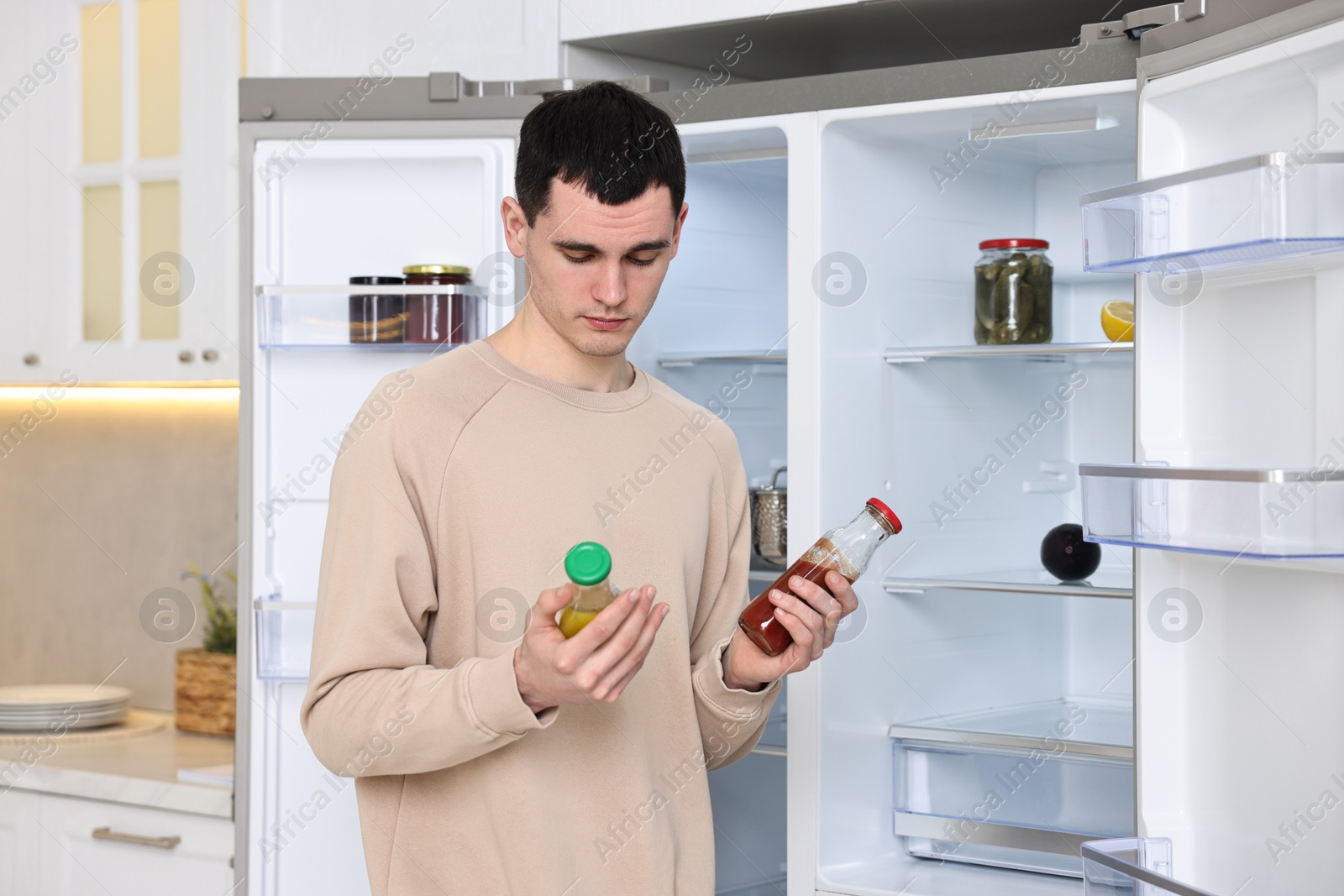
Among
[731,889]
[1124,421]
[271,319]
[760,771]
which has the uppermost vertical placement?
[271,319]

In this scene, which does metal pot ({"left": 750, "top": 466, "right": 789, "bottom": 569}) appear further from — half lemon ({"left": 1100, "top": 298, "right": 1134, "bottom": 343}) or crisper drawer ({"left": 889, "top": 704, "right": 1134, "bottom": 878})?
half lemon ({"left": 1100, "top": 298, "right": 1134, "bottom": 343})

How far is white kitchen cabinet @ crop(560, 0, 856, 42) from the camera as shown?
1904 mm

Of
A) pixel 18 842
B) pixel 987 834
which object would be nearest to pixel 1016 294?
pixel 987 834

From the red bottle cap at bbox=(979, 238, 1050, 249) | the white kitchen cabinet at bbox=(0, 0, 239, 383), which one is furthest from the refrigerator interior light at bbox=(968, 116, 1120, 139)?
the white kitchen cabinet at bbox=(0, 0, 239, 383)

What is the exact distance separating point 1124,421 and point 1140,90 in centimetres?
86

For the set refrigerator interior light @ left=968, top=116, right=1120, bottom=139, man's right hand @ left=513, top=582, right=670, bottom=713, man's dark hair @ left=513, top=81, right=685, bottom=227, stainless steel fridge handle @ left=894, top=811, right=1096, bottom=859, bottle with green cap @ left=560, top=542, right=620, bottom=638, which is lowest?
stainless steel fridge handle @ left=894, top=811, right=1096, bottom=859

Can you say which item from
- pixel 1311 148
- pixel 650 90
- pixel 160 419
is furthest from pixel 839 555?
pixel 160 419

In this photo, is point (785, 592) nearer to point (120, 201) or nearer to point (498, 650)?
point (498, 650)

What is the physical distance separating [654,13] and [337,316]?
→ 2.12 feet

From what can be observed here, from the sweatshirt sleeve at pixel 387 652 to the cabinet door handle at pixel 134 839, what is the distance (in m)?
1.32

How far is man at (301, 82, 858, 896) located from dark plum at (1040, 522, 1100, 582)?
2.61 feet

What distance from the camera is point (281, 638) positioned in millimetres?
1915

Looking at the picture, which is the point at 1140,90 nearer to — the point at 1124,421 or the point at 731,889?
the point at 1124,421

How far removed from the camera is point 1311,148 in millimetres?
1223
